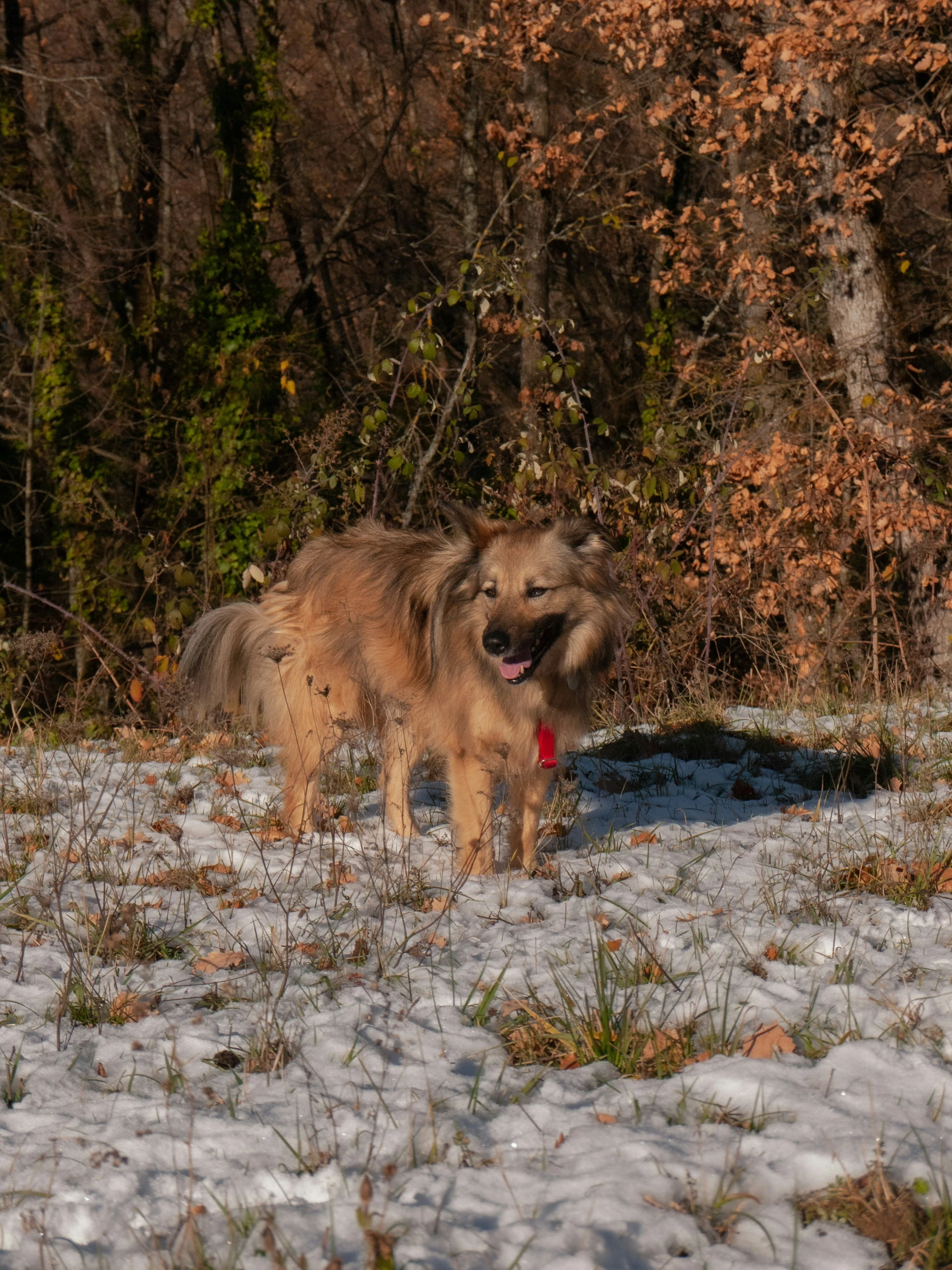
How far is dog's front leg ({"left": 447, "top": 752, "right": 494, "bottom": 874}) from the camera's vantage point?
4.20 meters

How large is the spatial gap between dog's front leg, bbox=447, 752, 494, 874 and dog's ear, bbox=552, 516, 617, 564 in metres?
0.94

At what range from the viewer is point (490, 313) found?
41.7 feet

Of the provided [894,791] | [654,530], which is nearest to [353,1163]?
[894,791]

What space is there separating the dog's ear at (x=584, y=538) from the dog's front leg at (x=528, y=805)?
0.90 meters

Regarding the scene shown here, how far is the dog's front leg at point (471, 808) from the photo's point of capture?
4.20 metres

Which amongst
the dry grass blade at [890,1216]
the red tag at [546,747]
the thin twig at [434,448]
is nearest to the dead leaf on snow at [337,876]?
the red tag at [546,747]

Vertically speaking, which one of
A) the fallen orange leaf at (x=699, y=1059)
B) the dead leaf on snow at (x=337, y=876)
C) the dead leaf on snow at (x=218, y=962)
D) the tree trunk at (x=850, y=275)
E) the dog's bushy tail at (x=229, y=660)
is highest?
the tree trunk at (x=850, y=275)

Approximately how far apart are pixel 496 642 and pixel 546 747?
52 cm

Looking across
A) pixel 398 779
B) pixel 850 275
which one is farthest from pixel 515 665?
pixel 850 275

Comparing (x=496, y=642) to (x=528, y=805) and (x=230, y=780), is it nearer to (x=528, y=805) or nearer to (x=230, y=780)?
(x=528, y=805)

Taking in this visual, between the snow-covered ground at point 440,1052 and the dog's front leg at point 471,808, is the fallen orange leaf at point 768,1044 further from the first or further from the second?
the dog's front leg at point 471,808

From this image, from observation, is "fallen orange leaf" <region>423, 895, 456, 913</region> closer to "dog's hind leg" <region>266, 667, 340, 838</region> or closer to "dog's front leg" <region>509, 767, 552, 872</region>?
"dog's front leg" <region>509, 767, 552, 872</region>

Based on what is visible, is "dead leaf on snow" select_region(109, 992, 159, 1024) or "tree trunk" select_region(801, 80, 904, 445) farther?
"tree trunk" select_region(801, 80, 904, 445)

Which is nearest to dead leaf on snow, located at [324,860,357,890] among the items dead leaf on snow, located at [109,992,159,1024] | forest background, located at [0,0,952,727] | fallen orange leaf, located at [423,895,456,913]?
fallen orange leaf, located at [423,895,456,913]
